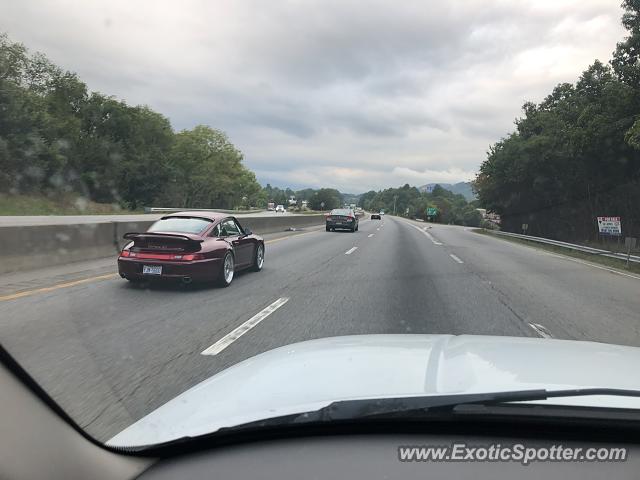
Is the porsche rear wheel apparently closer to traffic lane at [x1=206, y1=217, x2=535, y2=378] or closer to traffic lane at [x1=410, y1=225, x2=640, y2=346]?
traffic lane at [x1=206, y1=217, x2=535, y2=378]

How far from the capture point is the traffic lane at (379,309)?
6340mm

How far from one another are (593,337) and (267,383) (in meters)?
5.58

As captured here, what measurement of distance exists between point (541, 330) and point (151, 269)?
626 centimetres

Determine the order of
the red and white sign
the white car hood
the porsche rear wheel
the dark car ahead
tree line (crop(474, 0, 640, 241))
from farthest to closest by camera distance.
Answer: the dark car ahead
tree line (crop(474, 0, 640, 241))
the red and white sign
the porsche rear wheel
the white car hood

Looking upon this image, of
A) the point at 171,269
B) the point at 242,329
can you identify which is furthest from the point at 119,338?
the point at 171,269

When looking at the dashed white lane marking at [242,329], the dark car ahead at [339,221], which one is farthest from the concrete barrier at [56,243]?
the dark car ahead at [339,221]

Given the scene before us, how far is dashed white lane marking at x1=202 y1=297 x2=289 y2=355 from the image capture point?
217 inches

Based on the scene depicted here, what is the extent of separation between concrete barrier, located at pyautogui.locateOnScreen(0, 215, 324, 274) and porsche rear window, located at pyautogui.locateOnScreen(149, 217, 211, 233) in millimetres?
3212

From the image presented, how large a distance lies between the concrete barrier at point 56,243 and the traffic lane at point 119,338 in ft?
8.00

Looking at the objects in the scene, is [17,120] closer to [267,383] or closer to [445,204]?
[267,383]

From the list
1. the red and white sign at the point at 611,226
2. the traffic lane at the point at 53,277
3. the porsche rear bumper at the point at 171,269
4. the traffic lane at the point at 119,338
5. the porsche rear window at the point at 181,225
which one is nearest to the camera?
the traffic lane at the point at 119,338

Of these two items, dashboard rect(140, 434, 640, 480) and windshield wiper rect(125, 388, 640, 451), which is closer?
dashboard rect(140, 434, 640, 480)

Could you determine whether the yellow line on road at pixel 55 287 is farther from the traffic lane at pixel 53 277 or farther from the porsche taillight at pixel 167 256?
the porsche taillight at pixel 167 256

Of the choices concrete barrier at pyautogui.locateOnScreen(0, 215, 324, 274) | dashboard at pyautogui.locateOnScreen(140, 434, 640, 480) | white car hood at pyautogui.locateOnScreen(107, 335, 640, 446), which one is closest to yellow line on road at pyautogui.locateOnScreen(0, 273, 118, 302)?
concrete barrier at pyautogui.locateOnScreen(0, 215, 324, 274)
